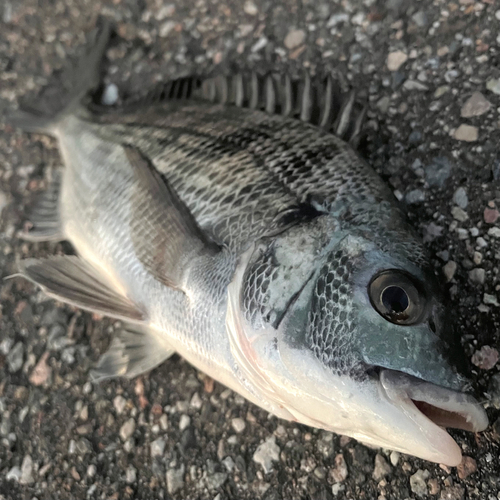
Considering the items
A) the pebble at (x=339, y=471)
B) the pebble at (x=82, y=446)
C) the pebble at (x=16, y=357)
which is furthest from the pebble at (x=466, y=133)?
the pebble at (x=16, y=357)

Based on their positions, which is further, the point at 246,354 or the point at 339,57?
the point at 339,57

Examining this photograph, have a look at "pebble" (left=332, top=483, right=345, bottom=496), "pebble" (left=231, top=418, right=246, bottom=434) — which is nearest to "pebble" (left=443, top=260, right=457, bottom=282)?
"pebble" (left=332, top=483, right=345, bottom=496)

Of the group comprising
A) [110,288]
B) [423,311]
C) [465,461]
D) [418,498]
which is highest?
[423,311]

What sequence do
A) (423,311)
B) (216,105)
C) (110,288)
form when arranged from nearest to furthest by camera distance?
(423,311)
(110,288)
(216,105)

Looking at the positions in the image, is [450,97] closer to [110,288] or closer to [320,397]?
[320,397]

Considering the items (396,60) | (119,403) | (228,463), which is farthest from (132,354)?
(396,60)

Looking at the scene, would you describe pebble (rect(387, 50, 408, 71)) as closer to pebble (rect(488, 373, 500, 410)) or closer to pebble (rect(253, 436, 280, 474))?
pebble (rect(488, 373, 500, 410))

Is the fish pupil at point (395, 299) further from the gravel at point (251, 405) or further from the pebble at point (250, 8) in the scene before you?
the pebble at point (250, 8)

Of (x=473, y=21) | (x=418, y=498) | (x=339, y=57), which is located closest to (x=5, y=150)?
(x=339, y=57)
